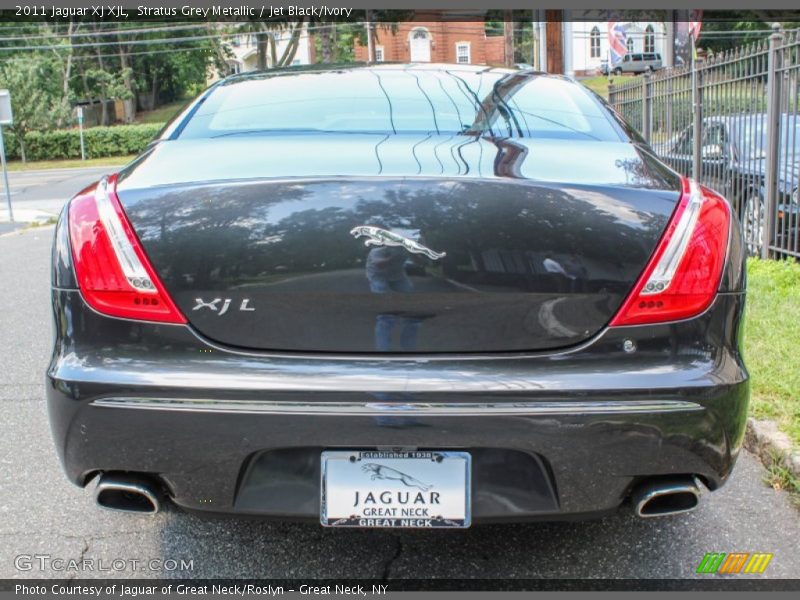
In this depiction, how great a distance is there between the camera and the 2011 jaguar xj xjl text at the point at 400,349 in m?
1.91

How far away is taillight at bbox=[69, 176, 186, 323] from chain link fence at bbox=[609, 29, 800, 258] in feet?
18.6

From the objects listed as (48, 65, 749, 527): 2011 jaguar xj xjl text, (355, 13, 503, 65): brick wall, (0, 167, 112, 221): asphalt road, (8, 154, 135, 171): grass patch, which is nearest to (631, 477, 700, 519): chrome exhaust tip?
(48, 65, 749, 527): 2011 jaguar xj xjl text

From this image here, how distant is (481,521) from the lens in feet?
6.58

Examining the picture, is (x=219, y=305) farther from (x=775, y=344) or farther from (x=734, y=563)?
(x=775, y=344)

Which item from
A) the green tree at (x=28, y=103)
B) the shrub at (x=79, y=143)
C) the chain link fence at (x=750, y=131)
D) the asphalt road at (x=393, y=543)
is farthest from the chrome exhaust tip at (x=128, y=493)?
the green tree at (x=28, y=103)

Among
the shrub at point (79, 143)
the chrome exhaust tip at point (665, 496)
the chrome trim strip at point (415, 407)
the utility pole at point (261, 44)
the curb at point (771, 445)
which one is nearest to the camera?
the chrome trim strip at point (415, 407)

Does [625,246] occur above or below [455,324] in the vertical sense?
above

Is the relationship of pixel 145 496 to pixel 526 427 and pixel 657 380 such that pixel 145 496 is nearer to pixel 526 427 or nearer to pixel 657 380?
pixel 526 427

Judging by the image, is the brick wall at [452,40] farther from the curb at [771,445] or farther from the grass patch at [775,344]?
the curb at [771,445]

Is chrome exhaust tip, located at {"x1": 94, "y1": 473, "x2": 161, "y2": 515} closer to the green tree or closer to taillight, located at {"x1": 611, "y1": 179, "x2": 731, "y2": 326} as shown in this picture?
taillight, located at {"x1": 611, "y1": 179, "x2": 731, "y2": 326}

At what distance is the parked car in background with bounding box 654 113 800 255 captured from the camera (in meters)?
6.57

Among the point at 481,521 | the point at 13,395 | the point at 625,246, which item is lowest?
the point at 13,395

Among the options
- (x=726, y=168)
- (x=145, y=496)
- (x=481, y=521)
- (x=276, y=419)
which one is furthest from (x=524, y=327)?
(x=726, y=168)

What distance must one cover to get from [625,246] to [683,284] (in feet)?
0.59
